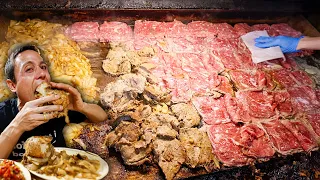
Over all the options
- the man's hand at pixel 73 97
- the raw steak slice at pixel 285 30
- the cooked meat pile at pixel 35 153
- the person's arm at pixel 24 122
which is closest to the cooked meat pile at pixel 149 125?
the man's hand at pixel 73 97

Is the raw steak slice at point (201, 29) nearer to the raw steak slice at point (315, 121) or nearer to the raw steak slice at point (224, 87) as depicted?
the raw steak slice at point (224, 87)

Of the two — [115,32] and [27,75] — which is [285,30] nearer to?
[115,32]

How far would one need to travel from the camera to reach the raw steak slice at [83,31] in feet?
22.6

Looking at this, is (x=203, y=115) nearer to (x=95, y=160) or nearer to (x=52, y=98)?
(x=95, y=160)

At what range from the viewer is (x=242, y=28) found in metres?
7.88

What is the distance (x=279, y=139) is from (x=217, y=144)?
3.93ft

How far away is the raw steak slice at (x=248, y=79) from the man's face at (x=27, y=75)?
153 inches

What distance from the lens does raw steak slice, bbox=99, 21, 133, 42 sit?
7.02 meters

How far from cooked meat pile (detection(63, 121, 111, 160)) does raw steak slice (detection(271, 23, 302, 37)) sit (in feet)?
17.1

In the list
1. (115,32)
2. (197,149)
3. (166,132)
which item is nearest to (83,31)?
(115,32)

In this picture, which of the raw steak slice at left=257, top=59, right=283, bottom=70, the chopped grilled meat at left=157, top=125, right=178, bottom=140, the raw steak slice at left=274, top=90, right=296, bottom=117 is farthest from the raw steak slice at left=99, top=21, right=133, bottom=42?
the raw steak slice at left=274, top=90, right=296, bottom=117

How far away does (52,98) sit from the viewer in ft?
13.7

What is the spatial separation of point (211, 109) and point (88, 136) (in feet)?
7.61

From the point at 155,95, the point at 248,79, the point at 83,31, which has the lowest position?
the point at 248,79
